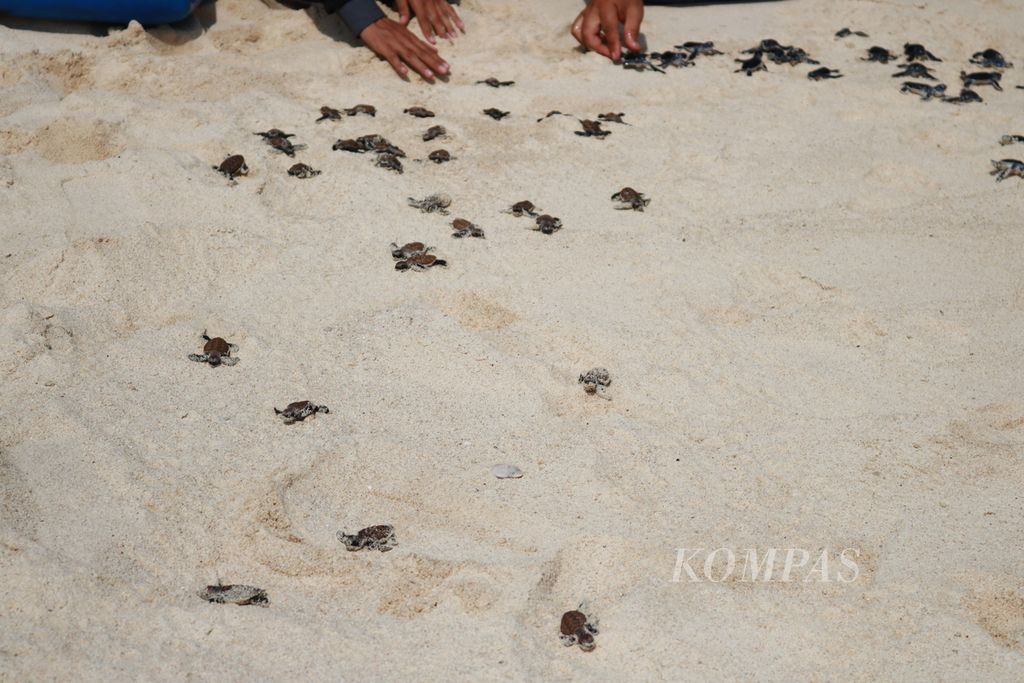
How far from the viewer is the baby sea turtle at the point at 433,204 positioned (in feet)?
11.0

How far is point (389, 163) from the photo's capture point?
357 cm

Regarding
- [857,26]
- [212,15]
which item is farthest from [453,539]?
[857,26]

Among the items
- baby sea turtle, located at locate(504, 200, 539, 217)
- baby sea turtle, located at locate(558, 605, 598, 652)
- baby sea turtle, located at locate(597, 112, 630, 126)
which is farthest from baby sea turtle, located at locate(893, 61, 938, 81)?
baby sea turtle, located at locate(558, 605, 598, 652)

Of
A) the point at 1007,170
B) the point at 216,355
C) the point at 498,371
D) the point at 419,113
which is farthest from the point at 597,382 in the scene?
the point at 1007,170

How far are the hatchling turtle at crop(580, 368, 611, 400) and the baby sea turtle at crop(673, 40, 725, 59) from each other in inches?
96.0

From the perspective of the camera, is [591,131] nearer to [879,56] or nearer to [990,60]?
[879,56]

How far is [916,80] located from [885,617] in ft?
10.4

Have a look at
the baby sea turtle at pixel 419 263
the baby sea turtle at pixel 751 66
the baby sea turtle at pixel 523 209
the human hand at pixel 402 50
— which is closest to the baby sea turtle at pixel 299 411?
the baby sea turtle at pixel 419 263

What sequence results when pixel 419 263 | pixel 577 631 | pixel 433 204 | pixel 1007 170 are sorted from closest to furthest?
pixel 577 631 → pixel 419 263 → pixel 433 204 → pixel 1007 170

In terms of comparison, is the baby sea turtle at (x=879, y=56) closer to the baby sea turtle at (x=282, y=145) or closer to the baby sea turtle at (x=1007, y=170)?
the baby sea turtle at (x=1007, y=170)

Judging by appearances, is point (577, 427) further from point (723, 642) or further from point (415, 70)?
point (415, 70)

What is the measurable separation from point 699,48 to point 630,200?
149cm

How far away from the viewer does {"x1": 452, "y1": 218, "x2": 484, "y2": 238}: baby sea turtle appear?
3.22 metres

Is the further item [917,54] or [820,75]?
[917,54]
